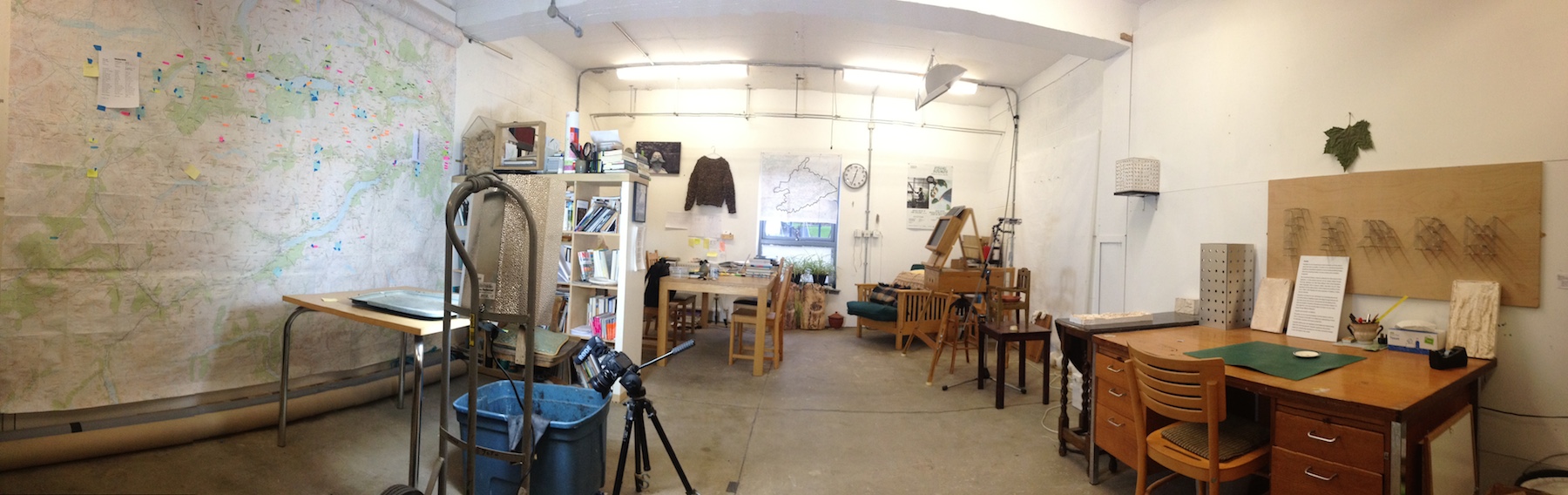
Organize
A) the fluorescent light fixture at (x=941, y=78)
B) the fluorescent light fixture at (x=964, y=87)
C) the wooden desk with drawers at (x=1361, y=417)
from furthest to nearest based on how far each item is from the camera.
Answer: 1. the fluorescent light fixture at (x=964, y=87)
2. the fluorescent light fixture at (x=941, y=78)
3. the wooden desk with drawers at (x=1361, y=417)

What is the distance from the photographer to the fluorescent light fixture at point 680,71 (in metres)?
5.74

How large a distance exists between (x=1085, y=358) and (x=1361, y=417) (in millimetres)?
1196

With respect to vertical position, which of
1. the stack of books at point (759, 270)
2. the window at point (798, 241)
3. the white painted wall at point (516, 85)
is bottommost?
the stack of books at point (759, 270)

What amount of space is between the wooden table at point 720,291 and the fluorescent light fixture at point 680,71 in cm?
256

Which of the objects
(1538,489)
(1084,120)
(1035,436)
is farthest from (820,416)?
(1084,120)

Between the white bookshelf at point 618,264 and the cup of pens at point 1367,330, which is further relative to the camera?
the white bookshelf at point 618,264

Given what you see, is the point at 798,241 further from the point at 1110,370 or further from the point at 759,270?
the point at 1110,370

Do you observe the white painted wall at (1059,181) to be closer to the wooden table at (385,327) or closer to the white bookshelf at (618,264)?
the white bookshelf at (618,264)

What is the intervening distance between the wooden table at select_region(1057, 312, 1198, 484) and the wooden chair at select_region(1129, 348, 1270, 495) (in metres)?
0.48

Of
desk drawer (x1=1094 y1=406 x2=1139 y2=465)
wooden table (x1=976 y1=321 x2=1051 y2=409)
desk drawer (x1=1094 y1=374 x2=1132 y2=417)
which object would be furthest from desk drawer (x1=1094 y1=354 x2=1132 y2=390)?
wooden table (x1=976 y1=321 x2=1051 y2=409)

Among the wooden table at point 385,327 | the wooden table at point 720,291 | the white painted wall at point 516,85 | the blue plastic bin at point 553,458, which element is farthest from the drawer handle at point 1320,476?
the white painted wall at point 516,85

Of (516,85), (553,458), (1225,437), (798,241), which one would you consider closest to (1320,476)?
(1225,437)

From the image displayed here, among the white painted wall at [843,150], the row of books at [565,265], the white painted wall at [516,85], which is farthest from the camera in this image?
the white painted wall at [843,150]

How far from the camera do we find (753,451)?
287 cm
